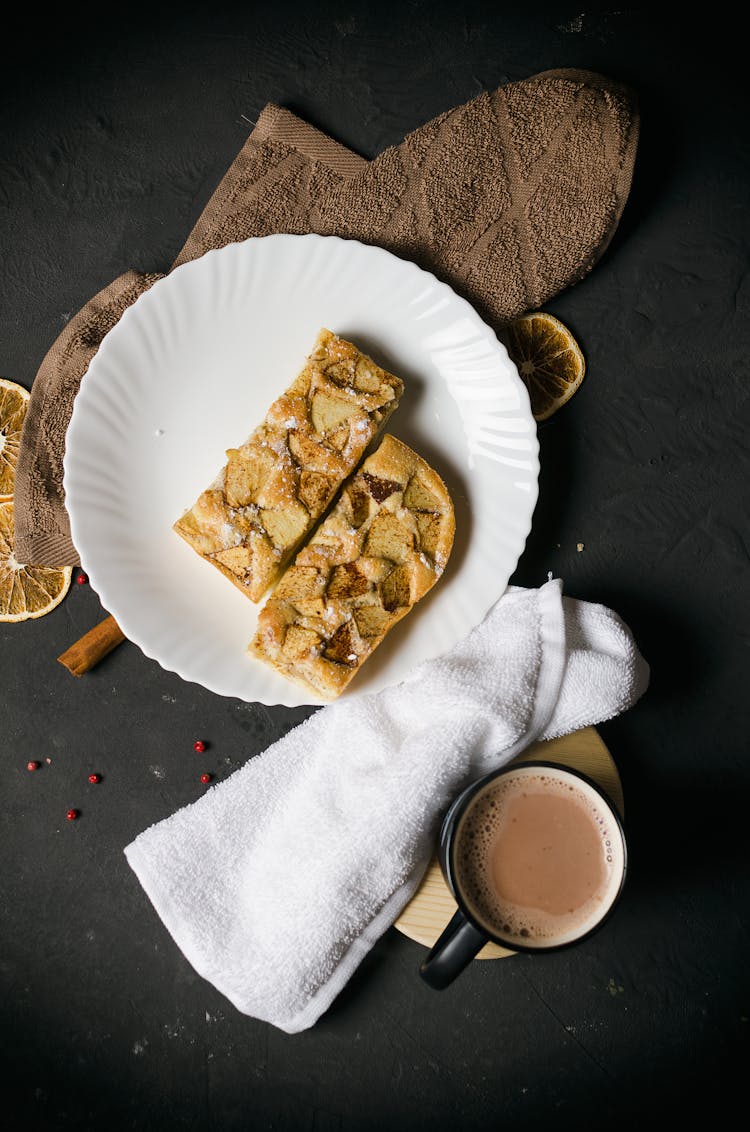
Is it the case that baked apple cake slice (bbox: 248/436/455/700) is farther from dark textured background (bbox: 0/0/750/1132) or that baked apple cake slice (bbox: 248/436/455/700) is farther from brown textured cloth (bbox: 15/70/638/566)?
brown textured cloth (bbox: 15/70/638/566)

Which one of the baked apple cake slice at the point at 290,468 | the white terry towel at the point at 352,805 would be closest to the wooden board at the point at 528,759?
the white terry towel at the point at 352,805

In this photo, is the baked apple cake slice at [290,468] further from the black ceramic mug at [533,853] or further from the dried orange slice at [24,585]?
the black ceramic mug at [533,853]

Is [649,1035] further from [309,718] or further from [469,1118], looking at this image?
[309,718]

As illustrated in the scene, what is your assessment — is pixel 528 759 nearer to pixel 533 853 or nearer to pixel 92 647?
pixel 533 853

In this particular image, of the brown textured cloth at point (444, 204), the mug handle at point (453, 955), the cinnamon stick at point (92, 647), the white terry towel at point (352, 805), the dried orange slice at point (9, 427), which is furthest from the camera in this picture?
the dried orange slice at point (9, 427)

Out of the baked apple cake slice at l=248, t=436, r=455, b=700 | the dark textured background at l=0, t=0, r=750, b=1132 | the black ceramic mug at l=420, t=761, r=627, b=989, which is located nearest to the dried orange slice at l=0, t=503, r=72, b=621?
the dark textured background at l=0, t=0, r=750, b=1132

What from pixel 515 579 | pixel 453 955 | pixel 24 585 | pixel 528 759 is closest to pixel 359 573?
pixel 515 579
